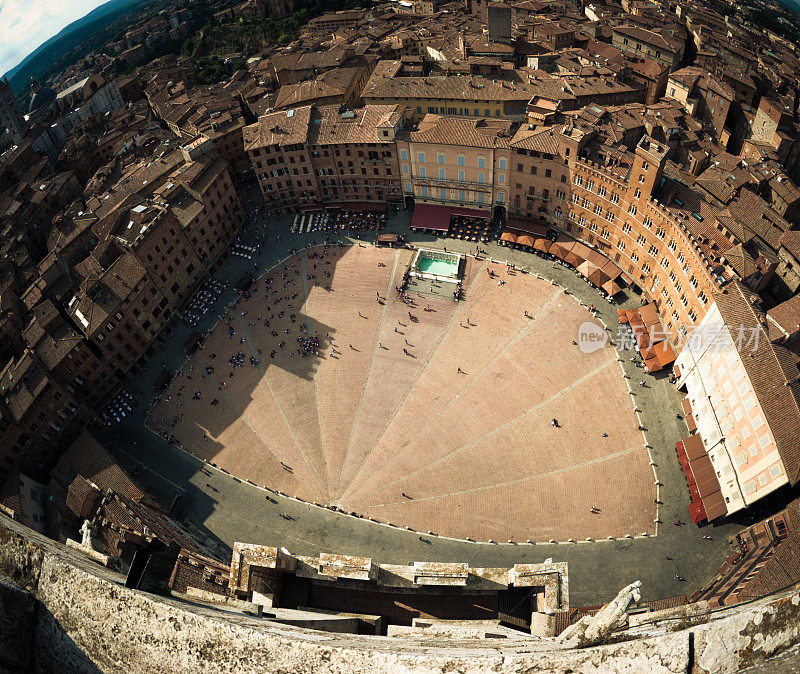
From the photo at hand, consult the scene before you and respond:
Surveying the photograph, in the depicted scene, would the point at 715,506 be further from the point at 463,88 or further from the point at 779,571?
the point at 463,88

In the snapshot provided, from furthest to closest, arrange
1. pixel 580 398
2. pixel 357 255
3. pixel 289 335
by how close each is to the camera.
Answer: pixel 357 255 < pixel 289 335 < pixel 580 398

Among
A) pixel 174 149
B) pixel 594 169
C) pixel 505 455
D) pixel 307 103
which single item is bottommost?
pixel 505 455

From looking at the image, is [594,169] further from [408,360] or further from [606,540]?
[606,540]

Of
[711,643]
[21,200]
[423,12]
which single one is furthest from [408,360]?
[423,12]

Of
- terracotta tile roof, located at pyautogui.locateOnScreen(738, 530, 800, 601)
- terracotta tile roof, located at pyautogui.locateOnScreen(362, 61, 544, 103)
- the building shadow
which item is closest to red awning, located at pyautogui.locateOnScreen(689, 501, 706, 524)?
terracotta tile roof, located at pyautogui.locateOnScreen(738, 530, 800, 601)

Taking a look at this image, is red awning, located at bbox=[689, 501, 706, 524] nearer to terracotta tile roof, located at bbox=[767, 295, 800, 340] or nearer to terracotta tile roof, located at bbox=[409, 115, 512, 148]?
terracotta tile roof, located at bbox=[767, 295, 800, 340]

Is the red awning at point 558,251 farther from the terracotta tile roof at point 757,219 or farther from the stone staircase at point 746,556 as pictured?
the stone staircase at point 746,556

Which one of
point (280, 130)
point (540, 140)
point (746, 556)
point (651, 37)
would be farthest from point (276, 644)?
point (651, 37)
